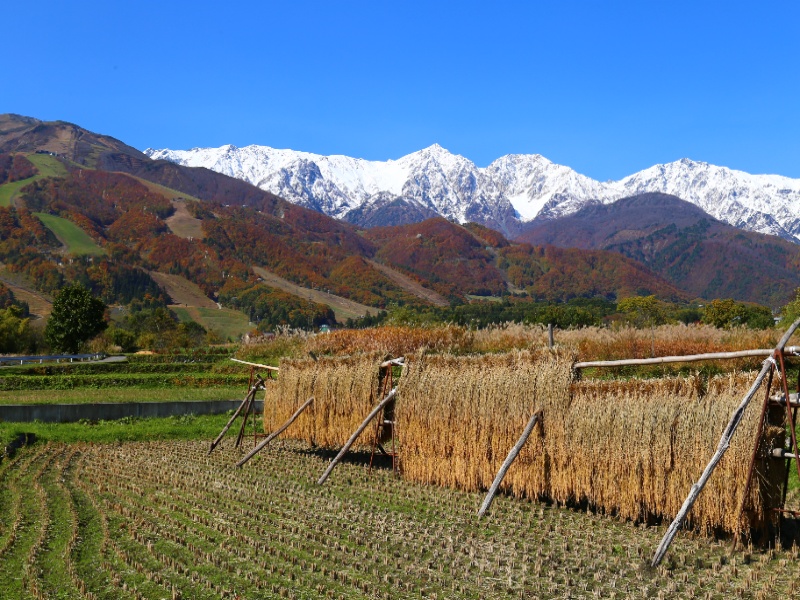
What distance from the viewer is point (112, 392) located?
3459cm

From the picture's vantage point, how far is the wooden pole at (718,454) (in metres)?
8.77

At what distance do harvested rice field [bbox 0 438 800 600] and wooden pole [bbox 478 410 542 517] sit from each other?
8.2 inches

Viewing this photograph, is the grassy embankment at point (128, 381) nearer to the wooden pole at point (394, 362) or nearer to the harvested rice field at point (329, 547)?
the wooden pole at point (394, 362)

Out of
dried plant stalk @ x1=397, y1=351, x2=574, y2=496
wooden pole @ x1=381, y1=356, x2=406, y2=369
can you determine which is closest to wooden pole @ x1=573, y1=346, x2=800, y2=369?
dried plant stalk @ x1=397, y1=351, x2=574, y2=496

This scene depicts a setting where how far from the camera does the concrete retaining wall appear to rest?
982 inches

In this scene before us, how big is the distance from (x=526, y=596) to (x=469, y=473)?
19.2 ft

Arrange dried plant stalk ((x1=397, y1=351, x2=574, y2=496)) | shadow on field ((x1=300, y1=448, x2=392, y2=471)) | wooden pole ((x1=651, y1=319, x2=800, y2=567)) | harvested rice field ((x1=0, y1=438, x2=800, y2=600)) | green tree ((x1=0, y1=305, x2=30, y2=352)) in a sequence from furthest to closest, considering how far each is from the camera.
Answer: green tree ((x1=0, y1=305, x2=30, y2=352))
shadow on field ((x1=300, y1=448, x2=392, y2=471))
dried plant stalk ((x1=397, y1=351, x2=574, y2=496))
wooden pole ((x1=651, y1=319, x2=800, y2=567))
harvested rice field ((x1=0, y1=438, x2=800, y2=600))

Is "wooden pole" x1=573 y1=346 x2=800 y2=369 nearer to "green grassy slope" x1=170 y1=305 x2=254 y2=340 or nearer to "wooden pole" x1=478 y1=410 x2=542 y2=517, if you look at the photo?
"wooden pole" x1=478 y1=410 x2=542 y2=517

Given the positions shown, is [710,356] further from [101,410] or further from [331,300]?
[331,300]

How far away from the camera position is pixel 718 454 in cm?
906

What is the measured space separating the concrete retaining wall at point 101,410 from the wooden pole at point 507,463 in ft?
57.6

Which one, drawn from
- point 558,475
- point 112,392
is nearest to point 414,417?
point 558,475

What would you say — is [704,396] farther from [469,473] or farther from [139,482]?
[139,482]

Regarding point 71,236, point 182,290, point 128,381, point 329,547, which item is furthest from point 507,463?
point 71,236
